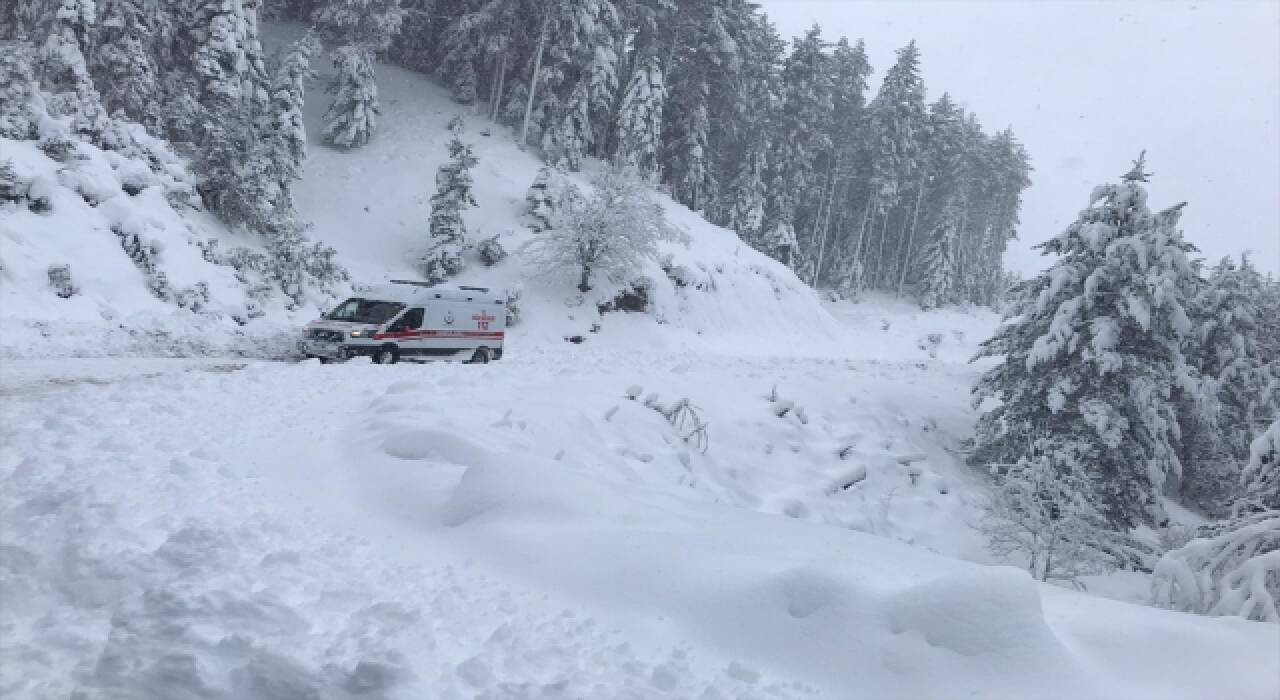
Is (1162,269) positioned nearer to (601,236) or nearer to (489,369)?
(489,369)

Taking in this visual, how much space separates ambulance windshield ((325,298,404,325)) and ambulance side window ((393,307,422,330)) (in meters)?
0.24

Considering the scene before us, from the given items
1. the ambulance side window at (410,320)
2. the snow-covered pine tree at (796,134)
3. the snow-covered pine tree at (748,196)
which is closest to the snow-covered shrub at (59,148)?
the ambulance side window at (410,320)

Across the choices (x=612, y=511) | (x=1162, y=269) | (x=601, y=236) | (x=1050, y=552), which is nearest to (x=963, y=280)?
(x=601, y=236)

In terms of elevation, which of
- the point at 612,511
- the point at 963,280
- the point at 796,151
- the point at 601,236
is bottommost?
Result: the point at 612,511

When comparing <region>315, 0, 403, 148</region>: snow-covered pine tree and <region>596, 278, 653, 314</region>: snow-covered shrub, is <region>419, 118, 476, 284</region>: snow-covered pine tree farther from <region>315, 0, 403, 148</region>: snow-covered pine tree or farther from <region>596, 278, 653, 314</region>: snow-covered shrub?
<region>315, 0, 403, 148</region>: snow-covered pine tree

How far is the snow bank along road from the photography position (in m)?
3.45

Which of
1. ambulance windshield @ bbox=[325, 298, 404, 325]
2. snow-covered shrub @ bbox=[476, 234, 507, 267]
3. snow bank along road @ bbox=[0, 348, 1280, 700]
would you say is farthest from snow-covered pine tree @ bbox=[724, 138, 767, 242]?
snow bank along road @ bbox=[0, 348, 1280, 700]

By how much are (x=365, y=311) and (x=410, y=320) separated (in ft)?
3.55

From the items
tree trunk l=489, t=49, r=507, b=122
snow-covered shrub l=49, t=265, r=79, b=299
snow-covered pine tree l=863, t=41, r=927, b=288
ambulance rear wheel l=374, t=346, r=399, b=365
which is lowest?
ambulance rear wheel l=374, t=346, r=399, b=365

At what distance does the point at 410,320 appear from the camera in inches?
656

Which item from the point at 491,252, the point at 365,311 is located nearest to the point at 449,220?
the point at 491,252

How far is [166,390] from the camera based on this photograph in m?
9.12

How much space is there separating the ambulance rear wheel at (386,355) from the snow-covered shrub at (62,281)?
6413 millimetres

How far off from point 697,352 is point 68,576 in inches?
953
